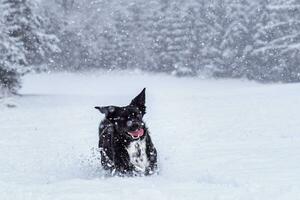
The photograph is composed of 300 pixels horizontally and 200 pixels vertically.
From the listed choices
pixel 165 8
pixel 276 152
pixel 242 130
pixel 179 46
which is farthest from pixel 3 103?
pixel 165 8

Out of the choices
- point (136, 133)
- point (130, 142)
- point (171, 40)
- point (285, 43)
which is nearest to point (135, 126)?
point (136, 133)

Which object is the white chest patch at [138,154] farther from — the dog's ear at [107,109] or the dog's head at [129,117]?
the dog's ear at [107,109]

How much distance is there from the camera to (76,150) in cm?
1229

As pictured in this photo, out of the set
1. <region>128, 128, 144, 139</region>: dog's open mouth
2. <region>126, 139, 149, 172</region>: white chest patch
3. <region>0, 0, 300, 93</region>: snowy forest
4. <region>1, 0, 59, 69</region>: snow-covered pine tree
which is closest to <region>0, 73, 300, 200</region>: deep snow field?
<region>126, 139, 149, 172</region>: white chest patch

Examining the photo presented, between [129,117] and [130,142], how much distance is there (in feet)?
1.09

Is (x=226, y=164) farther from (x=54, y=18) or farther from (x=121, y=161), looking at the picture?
(x=54, y=18)

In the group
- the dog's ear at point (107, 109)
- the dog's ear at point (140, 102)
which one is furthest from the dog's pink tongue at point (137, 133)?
the dog's ear at point (140, 102)

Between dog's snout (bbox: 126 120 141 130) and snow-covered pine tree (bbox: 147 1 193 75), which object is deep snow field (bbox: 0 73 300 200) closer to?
dog's snout (bbox: 126 120 141 130)

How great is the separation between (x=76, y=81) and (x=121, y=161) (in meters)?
50.7

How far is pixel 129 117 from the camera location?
6.93 metres

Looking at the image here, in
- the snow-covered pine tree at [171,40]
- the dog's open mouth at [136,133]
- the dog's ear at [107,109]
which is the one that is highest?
the dog's ear at [107,109]

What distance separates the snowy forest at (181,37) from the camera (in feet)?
171

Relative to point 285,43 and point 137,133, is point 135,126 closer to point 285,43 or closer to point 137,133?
point 137,133

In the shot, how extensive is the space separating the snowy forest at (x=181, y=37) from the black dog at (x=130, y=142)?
36451mm
